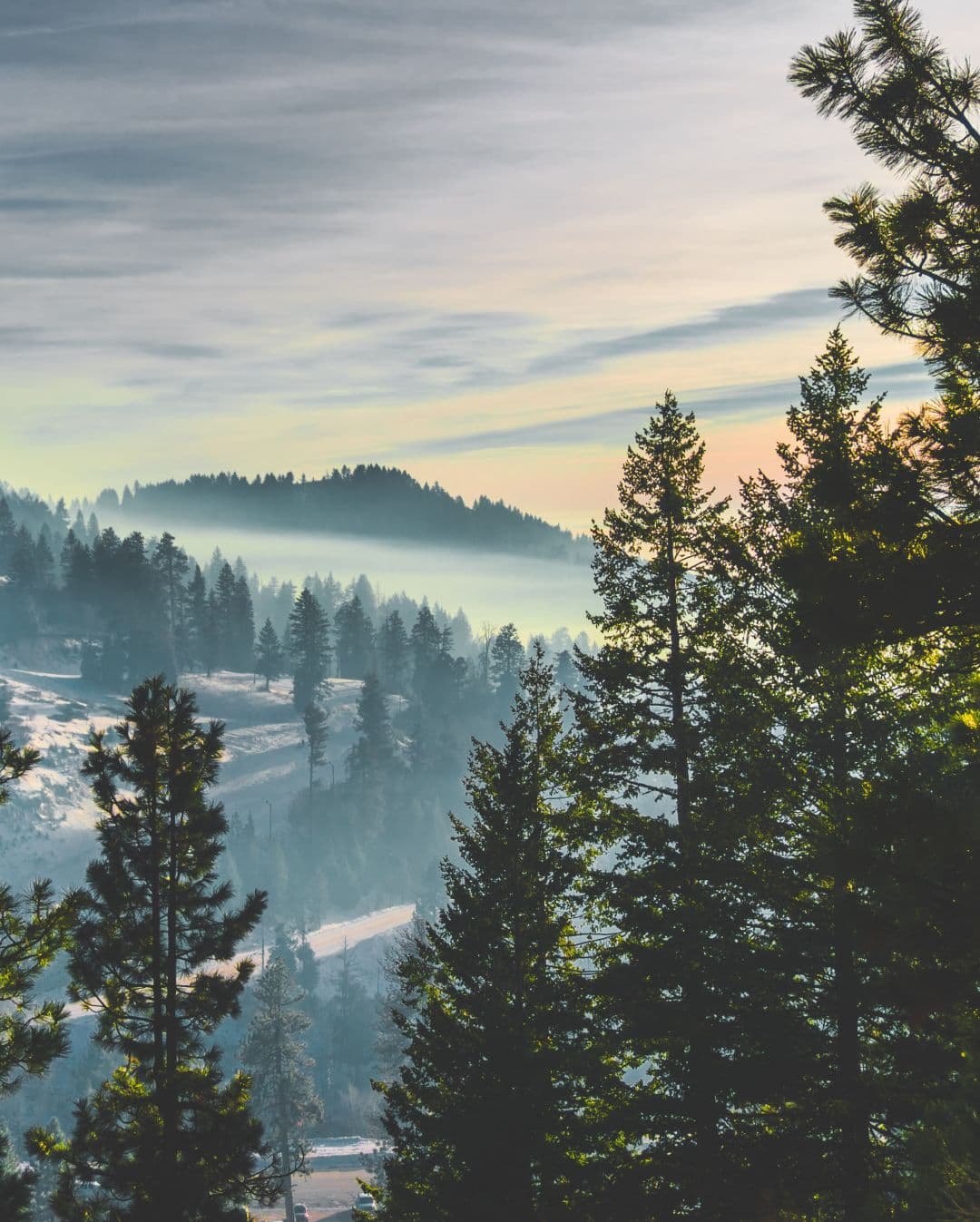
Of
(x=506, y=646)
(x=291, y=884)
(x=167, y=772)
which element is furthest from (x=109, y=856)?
(x=506, y=646)

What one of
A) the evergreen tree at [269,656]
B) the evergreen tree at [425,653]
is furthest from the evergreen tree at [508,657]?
the evergreen tree at [269,656]

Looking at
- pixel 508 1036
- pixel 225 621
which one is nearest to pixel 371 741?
pixel 225 621

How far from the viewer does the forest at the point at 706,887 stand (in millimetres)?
7055

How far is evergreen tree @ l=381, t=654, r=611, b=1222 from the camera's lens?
17.3 metres

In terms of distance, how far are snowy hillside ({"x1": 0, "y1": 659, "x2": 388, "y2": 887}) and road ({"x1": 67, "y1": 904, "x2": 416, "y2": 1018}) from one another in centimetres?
2348

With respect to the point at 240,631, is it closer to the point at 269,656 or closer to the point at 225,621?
the point at 225,621

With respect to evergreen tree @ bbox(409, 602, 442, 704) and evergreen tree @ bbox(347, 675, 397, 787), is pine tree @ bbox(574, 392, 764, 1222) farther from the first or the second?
evergreen tree @ bbox(409, 602, 442, 704)

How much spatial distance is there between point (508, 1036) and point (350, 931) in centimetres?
11397

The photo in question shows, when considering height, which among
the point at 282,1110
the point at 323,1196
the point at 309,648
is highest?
the point at 309,648

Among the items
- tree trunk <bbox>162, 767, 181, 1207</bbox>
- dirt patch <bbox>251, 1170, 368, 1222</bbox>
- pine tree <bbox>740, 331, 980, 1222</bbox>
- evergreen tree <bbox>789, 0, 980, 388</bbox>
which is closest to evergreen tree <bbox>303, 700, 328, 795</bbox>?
dirt patch <bbox>251, 1170, 368, 1222</bbox>

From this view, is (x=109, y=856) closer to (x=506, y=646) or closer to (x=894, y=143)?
(x=894, y=143)

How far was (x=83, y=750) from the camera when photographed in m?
151

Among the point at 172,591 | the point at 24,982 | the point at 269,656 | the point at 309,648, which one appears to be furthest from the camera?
the point at 269,656

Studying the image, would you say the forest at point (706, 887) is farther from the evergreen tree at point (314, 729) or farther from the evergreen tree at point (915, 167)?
the evergreen tree at point (314, 729)
